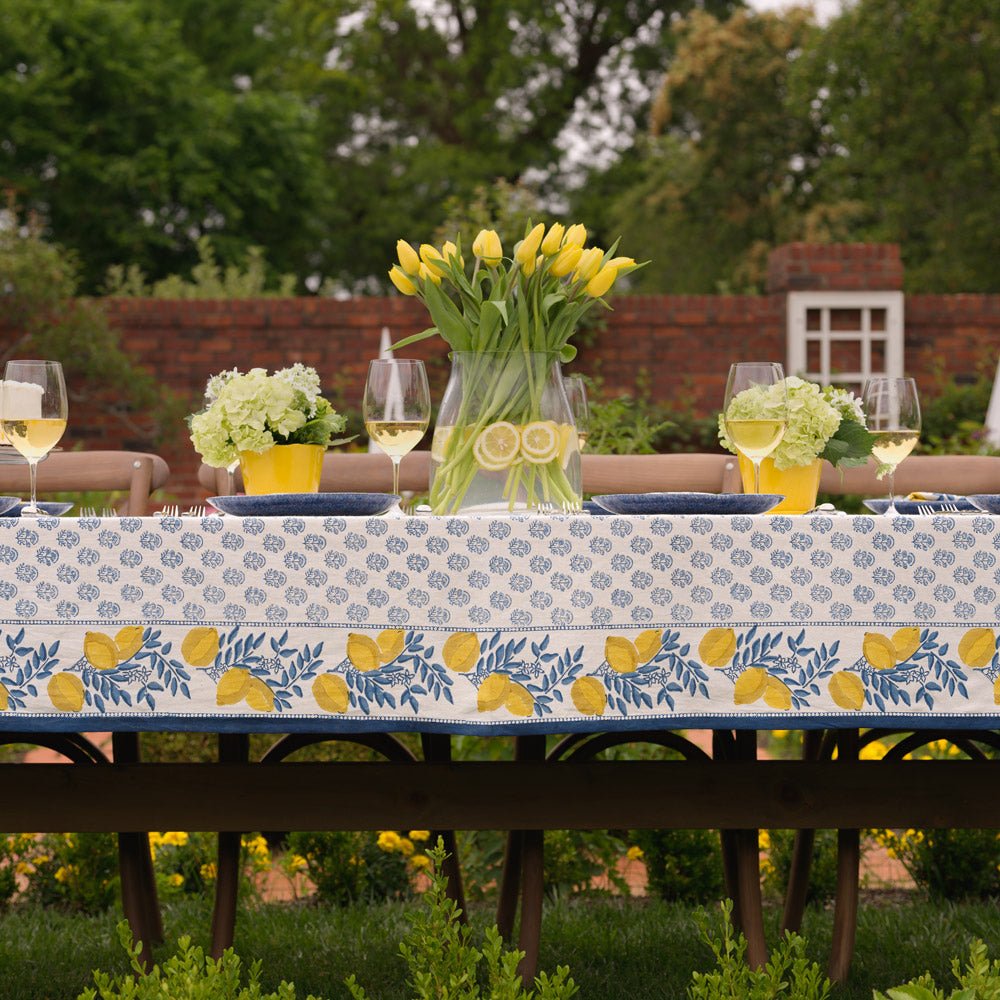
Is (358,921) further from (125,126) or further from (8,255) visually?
(125,126)

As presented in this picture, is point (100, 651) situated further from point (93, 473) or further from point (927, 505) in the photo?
point (93, 473)

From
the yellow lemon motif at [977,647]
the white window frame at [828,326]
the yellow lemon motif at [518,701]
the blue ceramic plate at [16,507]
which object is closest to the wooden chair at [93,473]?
the blue ceramic plate at [16,507]

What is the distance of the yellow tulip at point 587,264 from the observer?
79.8 inches

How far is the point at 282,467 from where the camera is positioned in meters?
2.18

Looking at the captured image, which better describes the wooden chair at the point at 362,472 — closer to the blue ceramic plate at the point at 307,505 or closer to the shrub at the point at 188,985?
the blue ceramic plate at the point at 307,505

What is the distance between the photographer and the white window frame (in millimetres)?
9406

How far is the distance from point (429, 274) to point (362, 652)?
602 mm

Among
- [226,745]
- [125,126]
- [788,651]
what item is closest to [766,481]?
[788,651]

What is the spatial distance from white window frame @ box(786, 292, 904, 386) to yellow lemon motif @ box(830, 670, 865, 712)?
25.8 ft

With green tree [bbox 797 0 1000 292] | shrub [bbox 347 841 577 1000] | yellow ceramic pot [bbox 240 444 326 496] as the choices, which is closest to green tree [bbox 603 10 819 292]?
green tree [bbox 797 0 1000 292]

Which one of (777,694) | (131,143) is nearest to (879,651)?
(777,694)

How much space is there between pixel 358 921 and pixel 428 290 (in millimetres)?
1555

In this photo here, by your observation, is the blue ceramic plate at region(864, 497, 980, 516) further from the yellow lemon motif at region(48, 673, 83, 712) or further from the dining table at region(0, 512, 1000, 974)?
the yellow lemon motif at region(48, 673, 83, 712)

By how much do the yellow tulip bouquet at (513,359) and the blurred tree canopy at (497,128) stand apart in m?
8.09
